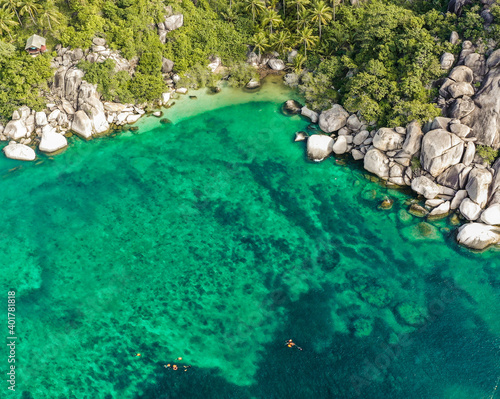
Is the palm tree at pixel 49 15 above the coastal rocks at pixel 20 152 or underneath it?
above

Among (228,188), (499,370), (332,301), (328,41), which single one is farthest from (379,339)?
(328,41)

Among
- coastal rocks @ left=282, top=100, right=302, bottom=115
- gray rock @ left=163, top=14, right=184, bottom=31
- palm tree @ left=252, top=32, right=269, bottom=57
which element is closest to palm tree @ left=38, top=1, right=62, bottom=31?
gray rock @ left=163, top=14, right=184, bottom=31

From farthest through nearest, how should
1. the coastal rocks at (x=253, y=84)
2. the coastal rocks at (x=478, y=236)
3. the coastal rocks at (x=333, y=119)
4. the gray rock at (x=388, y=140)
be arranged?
the coastal rocks at (x=253, y=84) → the coastal rocks at (x=333, y=119) → the gray rock at (x=388, y=140) → the coastal rocks at (x=478, y=236)

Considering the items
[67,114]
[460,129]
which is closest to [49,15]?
[67,114]

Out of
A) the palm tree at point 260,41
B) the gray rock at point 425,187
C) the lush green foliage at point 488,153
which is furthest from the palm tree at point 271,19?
the lush green foliage at point 488,153

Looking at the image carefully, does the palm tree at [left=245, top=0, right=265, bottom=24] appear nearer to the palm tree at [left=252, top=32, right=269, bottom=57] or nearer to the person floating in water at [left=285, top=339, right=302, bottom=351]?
the palm tree at [left=252, top=32, right=269, bottom=57]

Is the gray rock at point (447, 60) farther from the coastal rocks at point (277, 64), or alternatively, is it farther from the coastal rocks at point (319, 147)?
the coastal rocks at point (277, 64)

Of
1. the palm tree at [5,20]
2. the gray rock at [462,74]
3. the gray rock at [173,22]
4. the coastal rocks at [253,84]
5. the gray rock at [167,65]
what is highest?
the palm tree at [5,20]

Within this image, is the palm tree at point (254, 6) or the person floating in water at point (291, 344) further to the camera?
the palm tree at point (254, 6)
